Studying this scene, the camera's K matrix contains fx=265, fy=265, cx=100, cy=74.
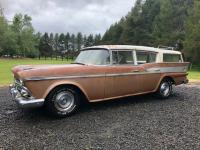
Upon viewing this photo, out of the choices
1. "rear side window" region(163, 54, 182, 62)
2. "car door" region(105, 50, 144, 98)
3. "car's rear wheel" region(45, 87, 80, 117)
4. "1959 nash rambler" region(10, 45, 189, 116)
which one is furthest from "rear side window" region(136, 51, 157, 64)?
"car's rear wheel" region(45, 87, 80, 117)

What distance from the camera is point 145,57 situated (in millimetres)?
8633

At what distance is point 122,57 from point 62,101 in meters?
2.34

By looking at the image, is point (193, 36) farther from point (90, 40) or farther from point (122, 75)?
point (90, 40)

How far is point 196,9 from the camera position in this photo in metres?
41.7

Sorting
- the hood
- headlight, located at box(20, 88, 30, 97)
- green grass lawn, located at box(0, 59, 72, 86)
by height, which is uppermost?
the hood

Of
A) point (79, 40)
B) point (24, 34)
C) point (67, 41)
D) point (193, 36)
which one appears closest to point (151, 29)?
point (193, 36)

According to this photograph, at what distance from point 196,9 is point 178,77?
118 feet

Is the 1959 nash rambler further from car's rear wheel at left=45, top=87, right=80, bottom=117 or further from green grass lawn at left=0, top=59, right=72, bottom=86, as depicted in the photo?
green grass lawn at left=0, top=59, right=72, bottom=86

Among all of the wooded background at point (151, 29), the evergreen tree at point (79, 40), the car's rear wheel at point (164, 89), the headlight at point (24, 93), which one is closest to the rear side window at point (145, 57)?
the car's rear wheel at point (164, 89)

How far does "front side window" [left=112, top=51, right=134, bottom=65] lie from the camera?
25.2 ft

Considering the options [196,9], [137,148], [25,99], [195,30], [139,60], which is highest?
[196,9]

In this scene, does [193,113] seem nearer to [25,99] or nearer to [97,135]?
[97,135]

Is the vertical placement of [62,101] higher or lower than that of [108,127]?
higher

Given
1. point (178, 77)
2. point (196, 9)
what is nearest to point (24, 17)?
point (196, 9)
